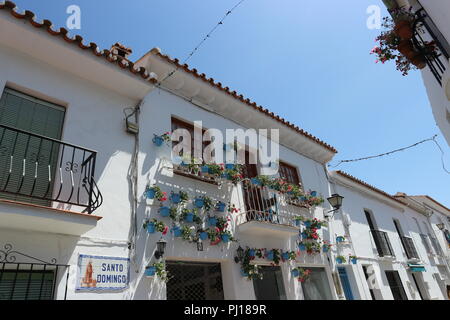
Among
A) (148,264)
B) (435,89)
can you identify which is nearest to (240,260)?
(148,264)

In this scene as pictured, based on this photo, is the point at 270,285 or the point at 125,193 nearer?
the point at 125,193

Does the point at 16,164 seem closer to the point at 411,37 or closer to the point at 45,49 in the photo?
the point at 45,49

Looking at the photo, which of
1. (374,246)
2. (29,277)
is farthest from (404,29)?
(374,246)

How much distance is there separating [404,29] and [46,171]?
232 inches

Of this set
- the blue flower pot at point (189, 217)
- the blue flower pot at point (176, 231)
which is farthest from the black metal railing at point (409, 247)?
the blue flower pot at point (176, 231)

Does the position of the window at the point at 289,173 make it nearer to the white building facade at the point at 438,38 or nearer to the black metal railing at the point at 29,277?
the white building facade at the point at 438,38

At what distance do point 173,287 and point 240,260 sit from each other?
1373 millimetres

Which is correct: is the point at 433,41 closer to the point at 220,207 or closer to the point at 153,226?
the point at 220,207

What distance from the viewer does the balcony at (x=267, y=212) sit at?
6.31m

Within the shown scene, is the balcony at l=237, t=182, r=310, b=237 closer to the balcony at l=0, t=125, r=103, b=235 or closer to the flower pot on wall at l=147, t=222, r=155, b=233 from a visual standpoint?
the flower pot on wall at l=147, t=222, r=155, b=233

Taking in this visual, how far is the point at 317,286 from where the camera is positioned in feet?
24.9

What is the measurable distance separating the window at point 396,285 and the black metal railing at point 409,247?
223cm

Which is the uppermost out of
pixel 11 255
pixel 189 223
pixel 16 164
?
pixel 16 164

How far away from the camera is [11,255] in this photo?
348cm
